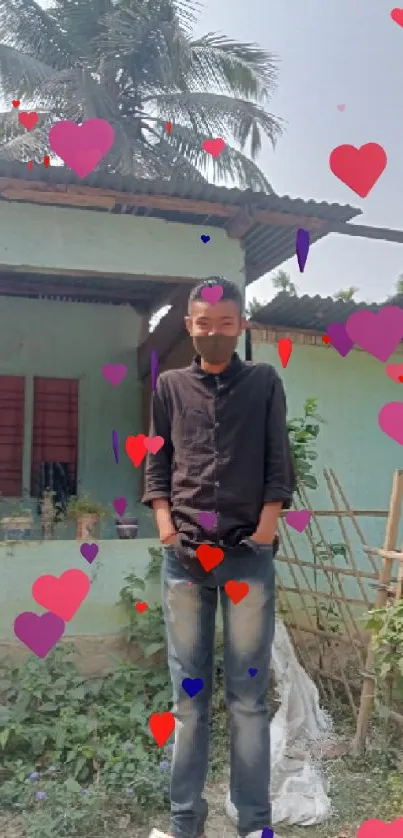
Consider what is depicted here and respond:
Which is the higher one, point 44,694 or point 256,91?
point 256,91

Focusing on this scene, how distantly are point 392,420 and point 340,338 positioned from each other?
0.68 meters

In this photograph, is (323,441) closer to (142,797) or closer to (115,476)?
(115,476)

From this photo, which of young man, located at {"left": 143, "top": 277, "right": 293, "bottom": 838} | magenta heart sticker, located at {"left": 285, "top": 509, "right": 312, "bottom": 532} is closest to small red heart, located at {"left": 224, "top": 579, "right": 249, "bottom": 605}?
young man, located at {"left": 143, "top": 277, "right": 293, "bottom": 838}

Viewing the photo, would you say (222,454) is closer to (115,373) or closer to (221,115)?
(115,373)

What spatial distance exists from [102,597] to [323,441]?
1860 millimetres

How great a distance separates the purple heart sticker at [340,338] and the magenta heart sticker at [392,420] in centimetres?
50

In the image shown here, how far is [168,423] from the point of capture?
2.04 m

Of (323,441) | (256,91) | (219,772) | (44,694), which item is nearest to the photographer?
(219,772)

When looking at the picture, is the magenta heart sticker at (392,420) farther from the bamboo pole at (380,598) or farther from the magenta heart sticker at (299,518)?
the bamboo pole at (380,598)

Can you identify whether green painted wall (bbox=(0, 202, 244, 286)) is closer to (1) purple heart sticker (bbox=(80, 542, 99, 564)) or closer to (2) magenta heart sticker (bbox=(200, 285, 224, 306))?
(1) purple heart sticker (bbox=(80, 542, 99, 564))

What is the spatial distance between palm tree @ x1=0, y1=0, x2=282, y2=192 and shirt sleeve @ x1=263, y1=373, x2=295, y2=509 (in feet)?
31.7

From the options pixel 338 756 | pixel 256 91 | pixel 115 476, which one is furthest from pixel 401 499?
pixel 256 91

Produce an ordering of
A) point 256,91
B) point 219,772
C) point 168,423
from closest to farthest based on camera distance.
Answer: point 168,423 → point 219,772 → point 256,91

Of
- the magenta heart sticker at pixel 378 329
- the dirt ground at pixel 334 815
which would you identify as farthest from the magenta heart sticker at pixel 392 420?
the dirt ground at pixel 334 815
